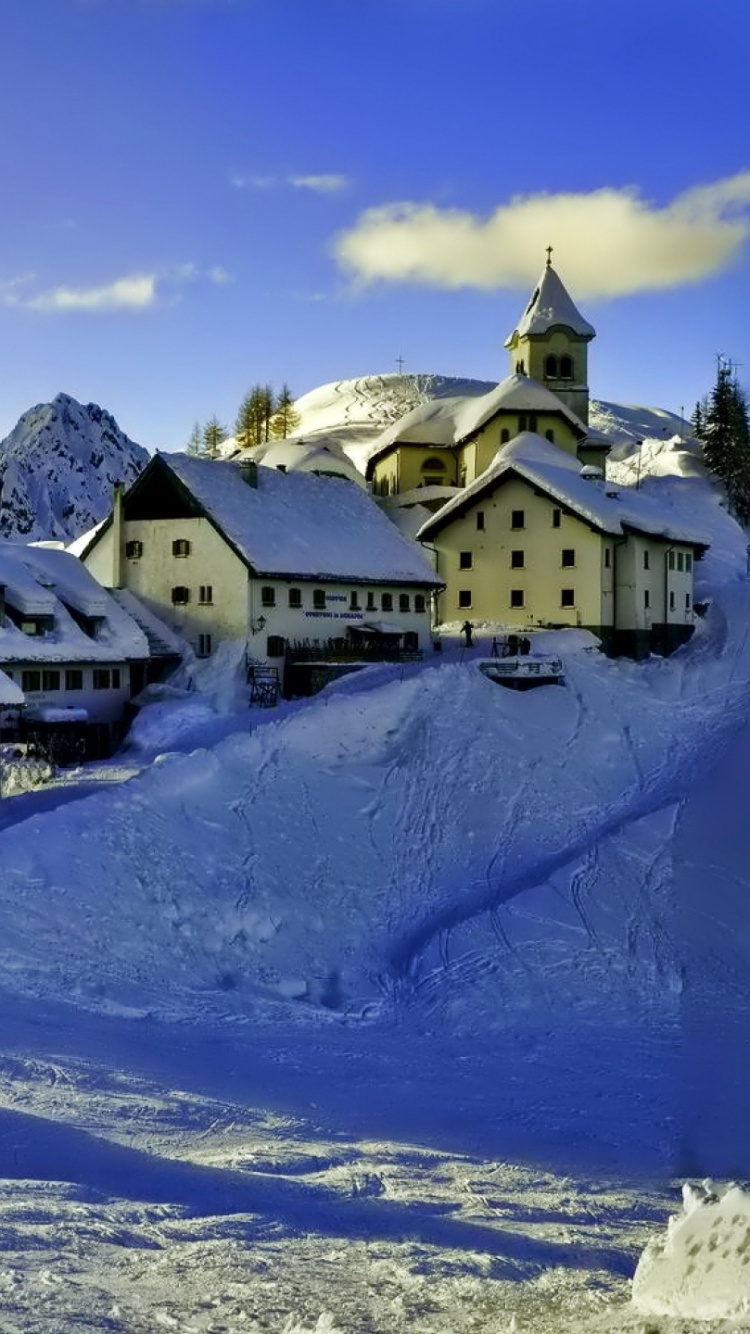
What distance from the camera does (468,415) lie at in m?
85.2

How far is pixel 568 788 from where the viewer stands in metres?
39.3

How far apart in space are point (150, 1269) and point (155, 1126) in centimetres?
514

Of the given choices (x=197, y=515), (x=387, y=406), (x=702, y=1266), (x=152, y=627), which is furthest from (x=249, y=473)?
(x=387, y=406)

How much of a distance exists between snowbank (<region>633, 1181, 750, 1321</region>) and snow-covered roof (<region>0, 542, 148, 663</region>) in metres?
37.4

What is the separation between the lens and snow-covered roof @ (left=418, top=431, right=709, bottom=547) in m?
58.7

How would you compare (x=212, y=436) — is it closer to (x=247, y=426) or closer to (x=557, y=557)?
(x=247, y=426)

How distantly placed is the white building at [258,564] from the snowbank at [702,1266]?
42.1 m

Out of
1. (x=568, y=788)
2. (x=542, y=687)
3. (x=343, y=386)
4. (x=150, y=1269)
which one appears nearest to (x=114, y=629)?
(x=542, y=687)

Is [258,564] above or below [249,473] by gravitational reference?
below

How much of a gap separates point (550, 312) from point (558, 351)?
3.04 metres

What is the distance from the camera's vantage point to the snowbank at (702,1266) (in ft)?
34.3

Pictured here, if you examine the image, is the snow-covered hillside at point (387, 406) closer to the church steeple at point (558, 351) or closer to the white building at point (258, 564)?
the church steeple at point (558, 351)

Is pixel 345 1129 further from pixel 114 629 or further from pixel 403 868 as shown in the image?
pixel 114 629

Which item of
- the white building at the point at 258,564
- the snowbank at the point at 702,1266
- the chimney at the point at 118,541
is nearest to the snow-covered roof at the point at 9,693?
the white building at the point at 258,564
